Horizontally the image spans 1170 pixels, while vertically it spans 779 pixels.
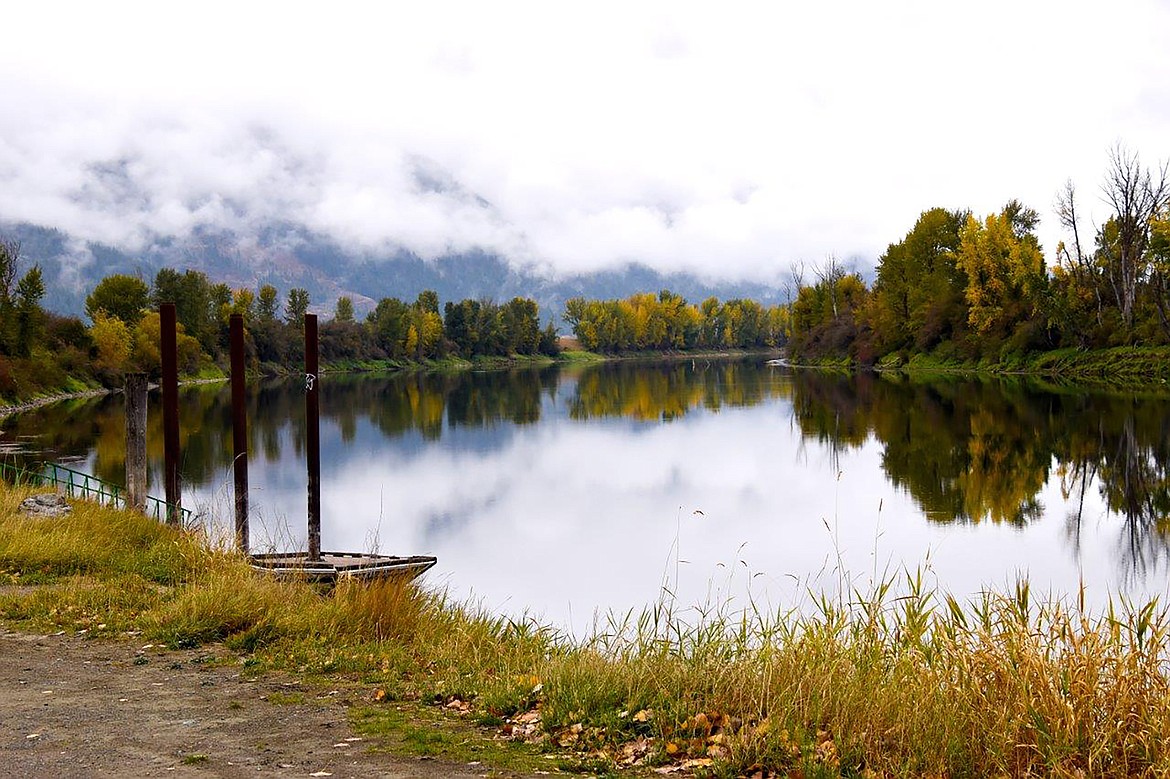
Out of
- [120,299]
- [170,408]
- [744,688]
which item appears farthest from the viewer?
[120,299]

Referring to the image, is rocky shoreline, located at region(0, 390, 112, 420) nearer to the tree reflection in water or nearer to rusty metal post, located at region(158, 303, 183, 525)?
the tree reflection in water

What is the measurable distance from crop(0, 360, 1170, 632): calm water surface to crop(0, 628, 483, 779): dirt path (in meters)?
4.57

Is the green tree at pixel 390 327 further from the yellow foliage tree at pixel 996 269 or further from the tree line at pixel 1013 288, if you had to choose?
the yellow foliage tree at pixel 996 269

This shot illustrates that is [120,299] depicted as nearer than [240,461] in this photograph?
No

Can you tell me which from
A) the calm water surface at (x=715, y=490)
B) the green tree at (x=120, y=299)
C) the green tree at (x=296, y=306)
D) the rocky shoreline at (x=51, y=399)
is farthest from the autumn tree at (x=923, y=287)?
the green tree at (x=296, y=306)

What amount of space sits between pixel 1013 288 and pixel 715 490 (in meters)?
62.6

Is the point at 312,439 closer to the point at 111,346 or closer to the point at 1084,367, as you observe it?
the point at 1084,367

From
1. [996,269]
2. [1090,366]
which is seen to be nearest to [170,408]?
[1090,366]

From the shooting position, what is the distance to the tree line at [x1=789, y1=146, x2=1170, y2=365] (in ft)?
235

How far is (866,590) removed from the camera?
1922 cm

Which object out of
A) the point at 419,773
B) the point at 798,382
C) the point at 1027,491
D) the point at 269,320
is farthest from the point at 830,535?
the point at 269,320

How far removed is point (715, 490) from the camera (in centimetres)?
3447

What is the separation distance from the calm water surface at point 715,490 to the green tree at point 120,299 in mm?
47605

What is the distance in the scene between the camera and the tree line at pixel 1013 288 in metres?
71.7
